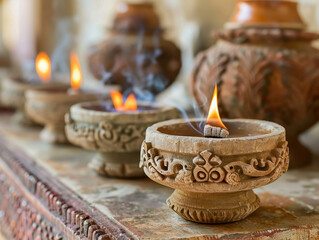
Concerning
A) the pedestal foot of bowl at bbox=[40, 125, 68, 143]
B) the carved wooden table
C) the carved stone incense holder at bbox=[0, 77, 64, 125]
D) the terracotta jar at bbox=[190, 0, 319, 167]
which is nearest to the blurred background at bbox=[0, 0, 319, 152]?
the carved stone incense holder at bbox=[0, 77, 64, 125]

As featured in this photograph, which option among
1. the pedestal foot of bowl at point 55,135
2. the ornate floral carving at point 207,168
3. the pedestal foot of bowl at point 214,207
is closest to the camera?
the ornate floral carving at point 207,168

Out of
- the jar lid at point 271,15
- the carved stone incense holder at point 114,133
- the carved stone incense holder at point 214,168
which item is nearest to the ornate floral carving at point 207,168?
the carved stone incense holder at point 214,168

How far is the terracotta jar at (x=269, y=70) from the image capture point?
6.89ft

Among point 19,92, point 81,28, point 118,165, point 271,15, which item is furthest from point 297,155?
point 81,28

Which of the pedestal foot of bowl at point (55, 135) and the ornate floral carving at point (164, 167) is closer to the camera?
the ornate floral carving at point (164, 167)

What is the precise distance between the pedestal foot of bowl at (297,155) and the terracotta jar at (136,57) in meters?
0.90

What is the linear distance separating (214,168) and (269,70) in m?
0.82

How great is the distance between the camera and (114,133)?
6.36ft

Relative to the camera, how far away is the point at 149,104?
7.10ft

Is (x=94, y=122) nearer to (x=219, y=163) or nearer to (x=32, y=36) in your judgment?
(x=219, y=163)

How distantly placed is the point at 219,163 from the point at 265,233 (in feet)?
0.78

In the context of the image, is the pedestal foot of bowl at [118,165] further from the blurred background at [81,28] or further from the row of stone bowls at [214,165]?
→ the blurred background at [81,28]

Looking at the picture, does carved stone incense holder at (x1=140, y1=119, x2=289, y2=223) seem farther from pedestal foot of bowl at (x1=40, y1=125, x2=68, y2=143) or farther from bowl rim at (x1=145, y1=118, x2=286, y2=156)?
pedestal foot of bowl at (x1=40, y1=125, x2=68, y2=143)

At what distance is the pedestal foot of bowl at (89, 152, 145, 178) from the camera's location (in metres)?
2.01
